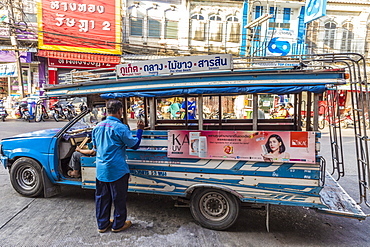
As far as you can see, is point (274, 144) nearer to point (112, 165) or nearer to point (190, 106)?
point (190, 106)

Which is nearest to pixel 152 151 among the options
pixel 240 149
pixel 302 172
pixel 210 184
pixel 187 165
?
pixel 187 165

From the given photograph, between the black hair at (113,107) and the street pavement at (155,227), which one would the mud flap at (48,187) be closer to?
the street pavement at (155,227)

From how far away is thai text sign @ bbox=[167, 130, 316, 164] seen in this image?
9.89 ft

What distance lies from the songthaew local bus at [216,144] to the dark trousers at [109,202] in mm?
445

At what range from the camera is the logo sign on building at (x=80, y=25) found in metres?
15.9

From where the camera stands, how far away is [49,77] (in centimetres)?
1711

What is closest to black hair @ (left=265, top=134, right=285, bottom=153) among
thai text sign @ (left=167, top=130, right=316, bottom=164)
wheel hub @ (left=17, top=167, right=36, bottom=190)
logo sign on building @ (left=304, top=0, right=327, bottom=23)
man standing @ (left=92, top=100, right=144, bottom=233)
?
thai text sign @ (left=167, top=130, right=316, bottom=164)

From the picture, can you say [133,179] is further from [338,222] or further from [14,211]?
[338,222]

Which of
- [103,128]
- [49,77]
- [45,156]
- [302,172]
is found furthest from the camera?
[49,77]

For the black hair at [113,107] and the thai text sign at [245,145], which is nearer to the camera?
the thai text sign at [245,145]

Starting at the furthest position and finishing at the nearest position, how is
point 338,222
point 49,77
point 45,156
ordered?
point 49,77, point 45,156, point 338,222

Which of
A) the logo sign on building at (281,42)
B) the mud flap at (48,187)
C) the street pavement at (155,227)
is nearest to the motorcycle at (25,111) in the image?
the street pavement at (155,227)

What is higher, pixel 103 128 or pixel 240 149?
pixel 103 128

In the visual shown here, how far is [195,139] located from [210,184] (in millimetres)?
614
